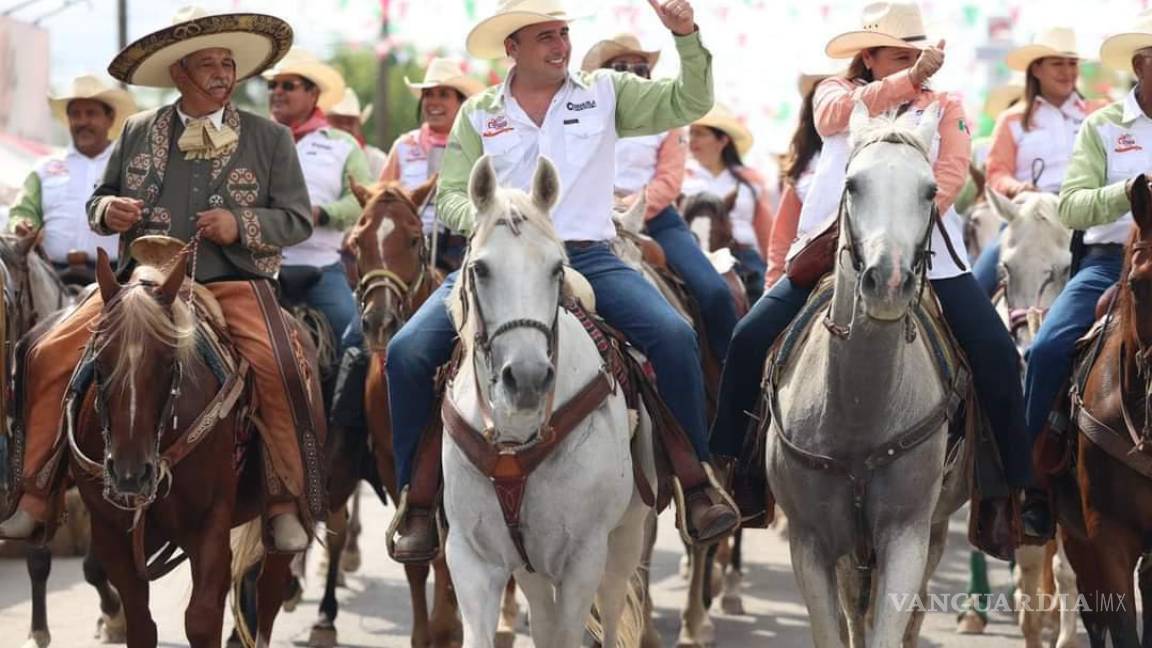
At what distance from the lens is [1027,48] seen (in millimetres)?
12438

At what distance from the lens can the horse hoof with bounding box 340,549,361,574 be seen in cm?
1295

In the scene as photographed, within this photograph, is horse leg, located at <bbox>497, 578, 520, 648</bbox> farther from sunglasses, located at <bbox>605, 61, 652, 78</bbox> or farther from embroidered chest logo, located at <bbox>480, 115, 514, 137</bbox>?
sunglasses, located at <bbox>605, 61, 652, 78</bbox>

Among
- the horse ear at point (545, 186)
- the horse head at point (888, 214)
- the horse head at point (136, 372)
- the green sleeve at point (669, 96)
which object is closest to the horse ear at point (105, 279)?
the horse head at point (136, 372)

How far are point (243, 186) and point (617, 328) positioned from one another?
6.36 feet

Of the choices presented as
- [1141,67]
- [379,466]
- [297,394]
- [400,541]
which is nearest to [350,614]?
[379,466]

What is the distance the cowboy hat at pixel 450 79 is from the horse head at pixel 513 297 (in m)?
6.11

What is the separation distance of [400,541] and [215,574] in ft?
3.02

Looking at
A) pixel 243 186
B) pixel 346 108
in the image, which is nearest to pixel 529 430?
pixel 243 186

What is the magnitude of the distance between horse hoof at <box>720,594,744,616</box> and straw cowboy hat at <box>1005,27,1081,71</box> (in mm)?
4295

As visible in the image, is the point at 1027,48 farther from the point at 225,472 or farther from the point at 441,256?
the point at 225,472

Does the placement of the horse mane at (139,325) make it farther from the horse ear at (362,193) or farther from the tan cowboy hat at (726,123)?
the tan cowboy hat at (726,123)

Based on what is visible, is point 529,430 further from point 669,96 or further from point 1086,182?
point 1086,182

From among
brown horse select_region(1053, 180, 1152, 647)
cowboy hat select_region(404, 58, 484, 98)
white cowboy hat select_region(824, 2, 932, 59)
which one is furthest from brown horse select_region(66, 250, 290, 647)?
cowboy hat select_region(404, 58, 484, 98)

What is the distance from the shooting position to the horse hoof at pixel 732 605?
1173 centimetres
